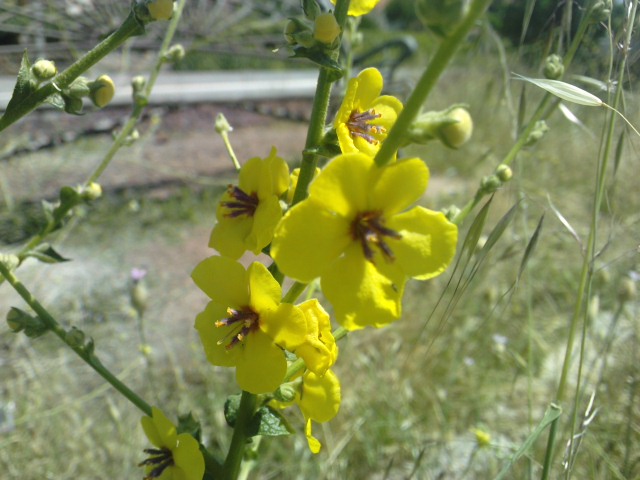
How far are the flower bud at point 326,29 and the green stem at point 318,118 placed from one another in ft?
0.08

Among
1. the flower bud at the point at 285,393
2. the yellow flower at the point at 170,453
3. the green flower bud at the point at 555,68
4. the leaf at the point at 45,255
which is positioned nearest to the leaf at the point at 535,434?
the flower bud at the point at 285,393

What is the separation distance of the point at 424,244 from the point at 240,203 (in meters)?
0.24

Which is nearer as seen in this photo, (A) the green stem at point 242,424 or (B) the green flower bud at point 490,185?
(A) the green stem at point 242,424

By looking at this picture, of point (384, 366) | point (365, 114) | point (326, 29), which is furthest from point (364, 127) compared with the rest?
point (384, 366)

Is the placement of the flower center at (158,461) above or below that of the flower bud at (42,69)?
below

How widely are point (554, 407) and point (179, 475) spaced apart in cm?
51

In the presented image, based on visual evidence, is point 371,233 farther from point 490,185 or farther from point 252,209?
point 490,185

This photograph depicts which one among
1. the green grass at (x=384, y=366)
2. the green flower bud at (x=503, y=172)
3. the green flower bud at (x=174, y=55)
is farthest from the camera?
the green grass at (x=384, y=366)

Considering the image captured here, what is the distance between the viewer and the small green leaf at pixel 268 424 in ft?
2.32

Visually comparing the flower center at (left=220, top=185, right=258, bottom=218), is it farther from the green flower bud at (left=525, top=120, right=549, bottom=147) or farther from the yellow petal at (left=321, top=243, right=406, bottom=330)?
the green flower bud at (left=525, top=120, right=549, bottom=147)

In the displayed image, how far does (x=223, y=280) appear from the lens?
679mm

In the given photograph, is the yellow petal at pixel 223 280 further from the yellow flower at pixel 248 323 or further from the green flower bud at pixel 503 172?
the green flower bud at pixel 503 172

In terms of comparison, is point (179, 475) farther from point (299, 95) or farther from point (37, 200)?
point (299, 95)

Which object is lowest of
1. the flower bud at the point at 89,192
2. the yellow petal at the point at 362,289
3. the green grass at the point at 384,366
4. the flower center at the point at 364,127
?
the green grass at the point at 384,366
